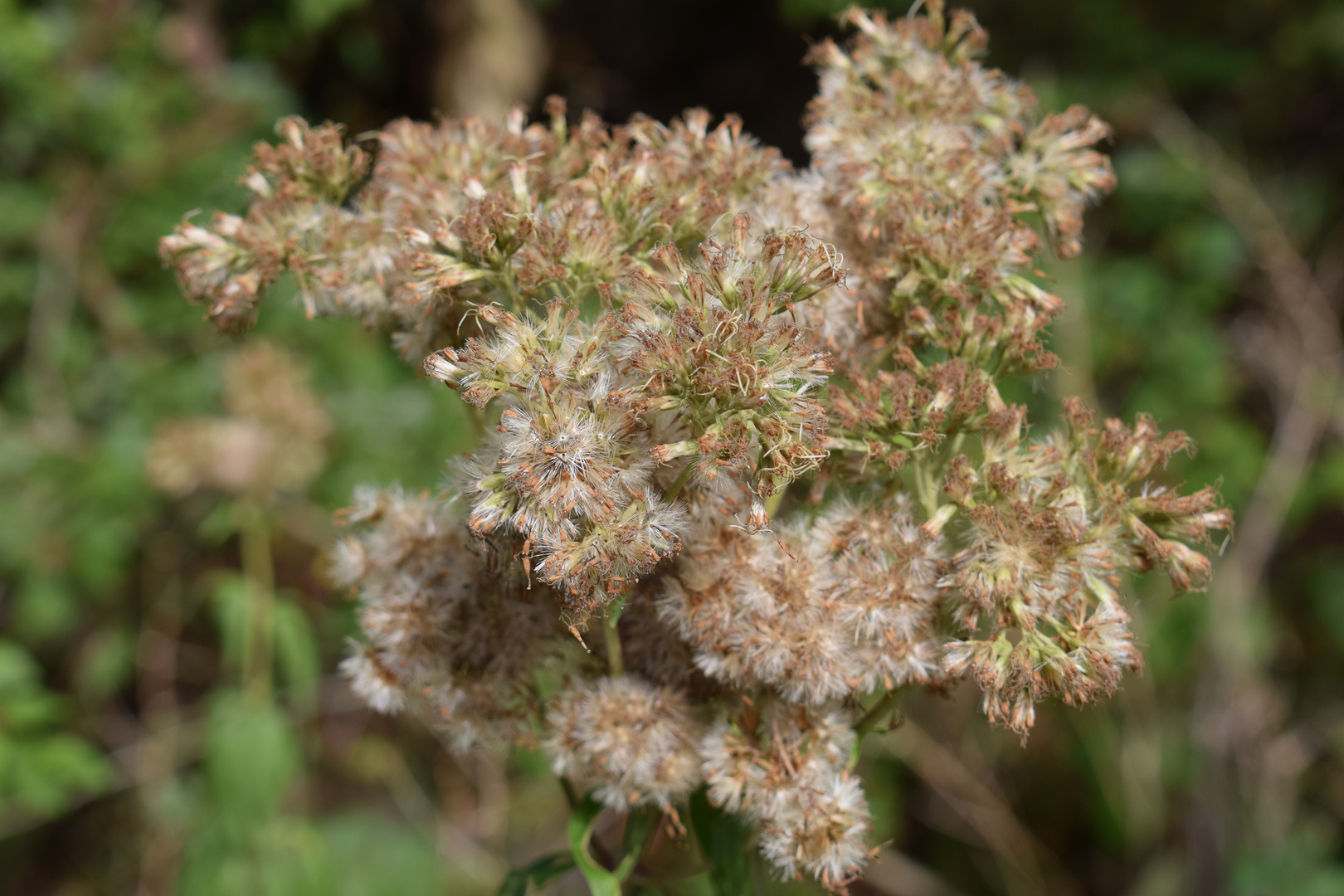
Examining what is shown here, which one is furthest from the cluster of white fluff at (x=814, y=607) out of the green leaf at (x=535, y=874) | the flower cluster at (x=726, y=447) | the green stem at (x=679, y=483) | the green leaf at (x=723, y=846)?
the green leaf at (x=535, y=874)

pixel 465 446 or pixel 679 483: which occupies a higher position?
pixel 679 483

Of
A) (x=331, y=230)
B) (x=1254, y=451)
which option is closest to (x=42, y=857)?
(x=331, y=230)

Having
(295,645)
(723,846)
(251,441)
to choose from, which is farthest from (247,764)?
(723,846)

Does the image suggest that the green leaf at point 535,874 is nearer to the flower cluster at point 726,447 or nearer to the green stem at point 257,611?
the flower cluster at point 726,447

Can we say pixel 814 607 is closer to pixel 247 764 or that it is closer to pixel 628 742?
pixel 628 742

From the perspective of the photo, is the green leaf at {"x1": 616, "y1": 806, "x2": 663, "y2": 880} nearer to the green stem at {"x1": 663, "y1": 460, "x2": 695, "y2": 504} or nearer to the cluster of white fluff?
the cluster of white fluff

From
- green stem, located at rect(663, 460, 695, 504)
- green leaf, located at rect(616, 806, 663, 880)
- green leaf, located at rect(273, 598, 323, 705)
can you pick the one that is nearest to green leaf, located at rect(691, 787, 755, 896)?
green leaf, located at rect(616, 806, 663, 880)
